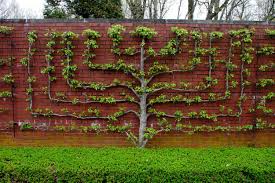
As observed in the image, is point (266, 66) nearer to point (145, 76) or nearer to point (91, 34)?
point (145, 76)

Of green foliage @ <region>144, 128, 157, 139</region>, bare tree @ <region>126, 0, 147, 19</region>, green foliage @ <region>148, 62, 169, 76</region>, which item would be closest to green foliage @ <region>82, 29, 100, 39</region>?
green foliage @ <region>148, 62, 169, 76</region>

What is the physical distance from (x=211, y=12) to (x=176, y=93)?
26.8ft

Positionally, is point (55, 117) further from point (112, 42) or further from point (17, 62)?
point (112, 42)

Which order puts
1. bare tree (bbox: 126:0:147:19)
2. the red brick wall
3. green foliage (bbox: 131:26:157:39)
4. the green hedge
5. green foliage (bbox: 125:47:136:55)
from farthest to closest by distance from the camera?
bare tree (bbox: 126:0:147:19) → the red brick wall → green foliage (bbox: 125:47:136:55) → green foliage (bbox: 131:26:157:39) → the green hedge

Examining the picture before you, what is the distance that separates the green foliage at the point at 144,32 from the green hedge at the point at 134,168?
224 centimetres

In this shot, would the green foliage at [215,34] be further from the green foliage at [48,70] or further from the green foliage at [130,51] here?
the green foliage at [48,70]

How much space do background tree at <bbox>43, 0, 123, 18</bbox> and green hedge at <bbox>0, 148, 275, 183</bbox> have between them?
864 cm

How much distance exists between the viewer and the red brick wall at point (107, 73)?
5906 millimetres

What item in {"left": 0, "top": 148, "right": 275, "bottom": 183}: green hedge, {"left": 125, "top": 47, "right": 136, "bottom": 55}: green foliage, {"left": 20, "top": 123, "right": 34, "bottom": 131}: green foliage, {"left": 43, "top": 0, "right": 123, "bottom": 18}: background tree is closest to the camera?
{"left": 0, "top": 148, "right": 275, "bottom": 183}: green hedge

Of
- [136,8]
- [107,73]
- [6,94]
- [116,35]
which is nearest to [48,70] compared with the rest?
[6,94]

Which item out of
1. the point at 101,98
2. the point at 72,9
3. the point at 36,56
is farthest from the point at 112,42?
the point at 72,9

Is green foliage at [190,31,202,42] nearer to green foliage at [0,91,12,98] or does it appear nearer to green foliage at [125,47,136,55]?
green foliage at [125,47,136,55]

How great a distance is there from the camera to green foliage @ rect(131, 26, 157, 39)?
5.70m

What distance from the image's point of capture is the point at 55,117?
19.9 feet
